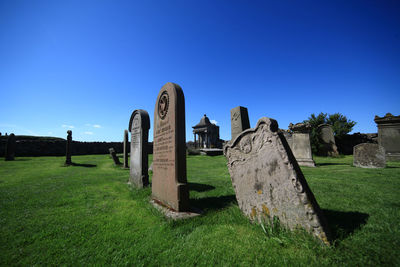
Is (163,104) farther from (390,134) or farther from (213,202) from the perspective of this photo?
(390,134)

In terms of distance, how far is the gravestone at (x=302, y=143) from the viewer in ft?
28.3

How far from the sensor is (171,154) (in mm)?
3301

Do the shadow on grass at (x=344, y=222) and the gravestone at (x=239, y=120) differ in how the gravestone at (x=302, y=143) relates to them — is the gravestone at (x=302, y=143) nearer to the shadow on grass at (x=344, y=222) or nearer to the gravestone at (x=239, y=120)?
the gravestone at (x=239, y=120)

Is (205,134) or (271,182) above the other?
(205,134)

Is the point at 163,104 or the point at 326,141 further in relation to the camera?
the point at 326,141

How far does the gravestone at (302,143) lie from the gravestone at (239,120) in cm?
506

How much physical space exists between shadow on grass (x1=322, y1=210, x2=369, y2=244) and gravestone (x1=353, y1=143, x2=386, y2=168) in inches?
271

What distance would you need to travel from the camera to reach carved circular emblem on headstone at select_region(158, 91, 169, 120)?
3.85 meters

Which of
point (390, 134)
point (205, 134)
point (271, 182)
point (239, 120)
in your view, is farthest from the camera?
point (205, 134)

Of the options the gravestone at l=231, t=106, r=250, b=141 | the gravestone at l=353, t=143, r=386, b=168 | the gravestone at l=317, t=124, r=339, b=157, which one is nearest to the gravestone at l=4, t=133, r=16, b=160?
the gravestone at l=231, t=106, r=250, b=141

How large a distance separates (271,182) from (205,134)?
28.9 meters

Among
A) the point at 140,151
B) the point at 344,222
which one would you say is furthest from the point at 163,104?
the point at 344,222

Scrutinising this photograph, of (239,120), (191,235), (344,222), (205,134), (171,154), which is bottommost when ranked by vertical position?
(191,235)

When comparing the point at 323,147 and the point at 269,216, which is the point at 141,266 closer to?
the point at 269,216
